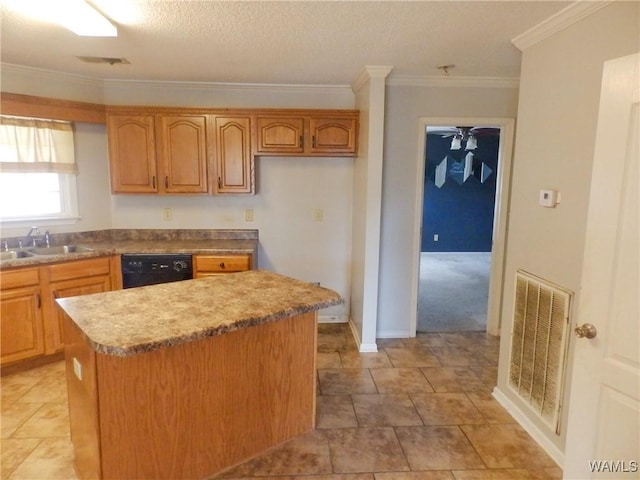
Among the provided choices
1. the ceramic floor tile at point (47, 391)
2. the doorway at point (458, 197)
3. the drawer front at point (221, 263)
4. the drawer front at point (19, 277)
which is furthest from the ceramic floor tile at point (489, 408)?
the doorway at point (458, 197)

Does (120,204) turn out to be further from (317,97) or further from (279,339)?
(279,339)

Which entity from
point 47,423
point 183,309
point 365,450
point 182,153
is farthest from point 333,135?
point 47,423

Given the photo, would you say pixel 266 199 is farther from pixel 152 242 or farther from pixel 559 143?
pixel 559 143

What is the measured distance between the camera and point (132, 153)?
12.1 ft

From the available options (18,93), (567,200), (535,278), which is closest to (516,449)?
(535,278)

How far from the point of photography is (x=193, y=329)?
175 centimetres

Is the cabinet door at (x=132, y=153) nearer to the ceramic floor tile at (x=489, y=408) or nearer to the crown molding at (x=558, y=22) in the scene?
the crown molding at (x=558, y=22)

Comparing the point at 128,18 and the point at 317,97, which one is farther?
the point at 317,97

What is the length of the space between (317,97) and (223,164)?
1.13 metres

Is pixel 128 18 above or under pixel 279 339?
above

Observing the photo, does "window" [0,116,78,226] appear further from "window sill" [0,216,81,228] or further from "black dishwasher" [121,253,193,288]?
"black dishwasher" [121,253,193,288]

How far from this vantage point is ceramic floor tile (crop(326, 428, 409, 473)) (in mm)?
2177

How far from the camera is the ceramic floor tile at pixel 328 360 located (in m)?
3.34

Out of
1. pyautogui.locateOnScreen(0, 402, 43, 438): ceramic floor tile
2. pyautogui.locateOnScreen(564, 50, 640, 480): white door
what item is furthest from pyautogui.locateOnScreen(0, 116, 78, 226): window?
pyautogui.locateOnScreen(564, 50, 640, 480): white door
